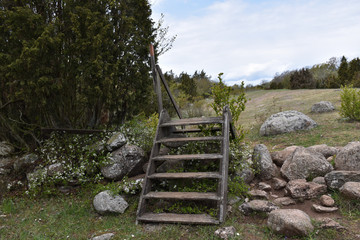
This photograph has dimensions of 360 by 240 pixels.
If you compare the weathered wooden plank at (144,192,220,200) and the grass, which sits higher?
the weathered wooden plank at (144,192,220,200)

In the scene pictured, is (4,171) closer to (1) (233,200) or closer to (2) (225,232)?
(1) (233,200)

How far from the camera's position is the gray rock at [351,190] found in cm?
368

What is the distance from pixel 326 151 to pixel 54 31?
648cm

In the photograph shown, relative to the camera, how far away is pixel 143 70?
245 inches

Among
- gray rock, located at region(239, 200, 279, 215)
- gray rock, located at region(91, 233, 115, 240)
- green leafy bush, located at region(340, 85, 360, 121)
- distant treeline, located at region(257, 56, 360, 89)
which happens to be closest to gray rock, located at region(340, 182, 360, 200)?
gray rock, located at region(239, 200, 279, 215)

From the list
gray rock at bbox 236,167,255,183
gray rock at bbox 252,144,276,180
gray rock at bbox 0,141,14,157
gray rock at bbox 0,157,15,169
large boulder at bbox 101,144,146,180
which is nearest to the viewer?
gray rock at bbox 236,167,255,183

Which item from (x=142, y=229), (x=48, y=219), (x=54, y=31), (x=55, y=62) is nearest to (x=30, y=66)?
(x=55, y=62)

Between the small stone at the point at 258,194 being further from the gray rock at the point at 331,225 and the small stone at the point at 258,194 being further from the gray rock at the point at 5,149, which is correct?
the gray rock at the point at 5,149

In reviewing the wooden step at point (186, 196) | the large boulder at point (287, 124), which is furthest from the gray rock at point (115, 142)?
the large boulder at point (287, 124)

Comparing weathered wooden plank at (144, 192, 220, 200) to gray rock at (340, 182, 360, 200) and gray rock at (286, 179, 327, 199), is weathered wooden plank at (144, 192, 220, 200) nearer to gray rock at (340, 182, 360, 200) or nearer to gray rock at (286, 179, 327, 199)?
gray rock at (286, 179, 327, 199)

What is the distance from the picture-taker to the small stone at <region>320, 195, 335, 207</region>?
3811 mm

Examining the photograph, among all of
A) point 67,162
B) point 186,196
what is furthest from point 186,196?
point 67,162

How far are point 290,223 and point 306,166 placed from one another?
5.58 feet

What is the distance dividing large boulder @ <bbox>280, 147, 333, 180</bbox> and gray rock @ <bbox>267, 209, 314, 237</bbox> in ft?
4.24
